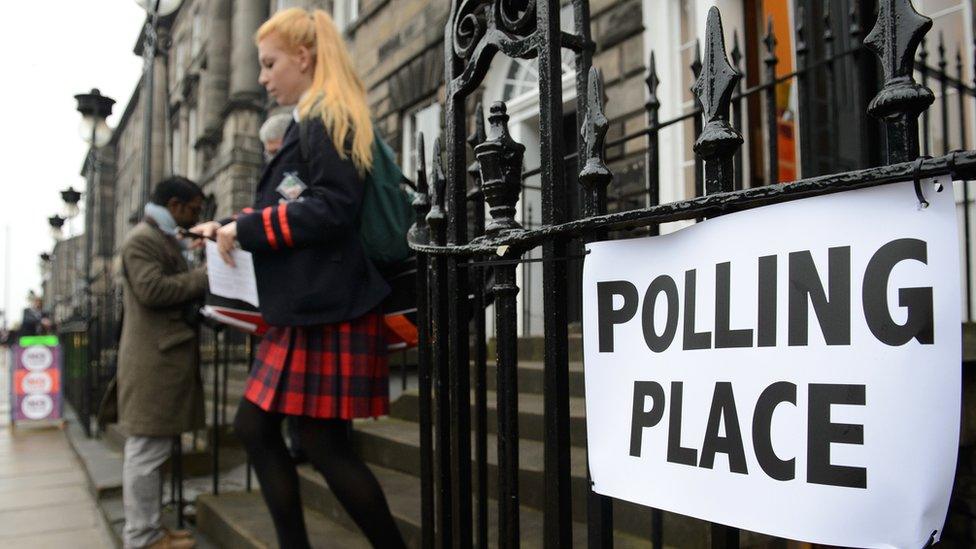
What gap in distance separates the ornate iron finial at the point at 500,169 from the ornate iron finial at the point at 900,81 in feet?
2.26

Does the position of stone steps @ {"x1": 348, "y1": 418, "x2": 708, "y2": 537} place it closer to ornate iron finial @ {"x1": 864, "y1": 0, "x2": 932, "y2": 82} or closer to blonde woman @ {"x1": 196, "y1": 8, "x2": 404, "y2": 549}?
blonde woman @ {"x1": 196, "y1": 8, "x2": 404, "y2": 549}

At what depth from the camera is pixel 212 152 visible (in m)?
19.4

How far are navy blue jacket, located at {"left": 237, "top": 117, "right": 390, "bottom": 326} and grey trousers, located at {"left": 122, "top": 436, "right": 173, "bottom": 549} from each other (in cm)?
127

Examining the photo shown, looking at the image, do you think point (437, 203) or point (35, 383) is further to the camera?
point (35, 383)

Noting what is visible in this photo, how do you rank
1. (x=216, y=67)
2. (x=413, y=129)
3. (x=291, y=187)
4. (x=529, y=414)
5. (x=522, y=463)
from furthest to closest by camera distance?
(x=216, y=67)
(x=413, y=129)
(x=529, y=414)
(x=522, y=463)
(x=291, y=187)

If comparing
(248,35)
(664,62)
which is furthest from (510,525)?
(248,35)

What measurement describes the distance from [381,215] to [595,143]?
1.07 metres

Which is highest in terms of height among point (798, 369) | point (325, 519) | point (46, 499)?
point (798, 369)

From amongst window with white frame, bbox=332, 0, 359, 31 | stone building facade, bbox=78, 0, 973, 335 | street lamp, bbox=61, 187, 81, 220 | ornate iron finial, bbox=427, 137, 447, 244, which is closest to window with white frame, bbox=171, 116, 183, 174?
stone building facade, bbox=78, 0, 973, 335

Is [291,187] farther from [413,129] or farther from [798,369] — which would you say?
[413,129]

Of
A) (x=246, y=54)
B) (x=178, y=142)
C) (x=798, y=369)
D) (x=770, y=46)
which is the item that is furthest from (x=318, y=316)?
(x=178, y=142)

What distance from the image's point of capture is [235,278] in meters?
2.33

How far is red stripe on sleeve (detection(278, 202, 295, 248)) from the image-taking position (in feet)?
6.63

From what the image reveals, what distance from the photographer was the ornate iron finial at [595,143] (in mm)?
1232
